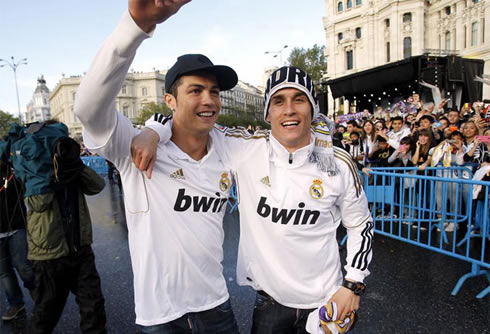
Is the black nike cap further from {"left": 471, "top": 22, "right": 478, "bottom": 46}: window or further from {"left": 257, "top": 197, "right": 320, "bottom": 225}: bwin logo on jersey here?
{"left": 471, "top": 22, "right": 478, "bottom": 46}: window

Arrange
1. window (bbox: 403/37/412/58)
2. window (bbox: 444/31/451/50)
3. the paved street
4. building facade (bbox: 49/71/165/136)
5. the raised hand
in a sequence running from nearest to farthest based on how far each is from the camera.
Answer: the raised hand, the paved street, window (bbox: 444/31/451/50), window (bbox: 403/37/412/58), building facade (bbox: 49/71/165/136)

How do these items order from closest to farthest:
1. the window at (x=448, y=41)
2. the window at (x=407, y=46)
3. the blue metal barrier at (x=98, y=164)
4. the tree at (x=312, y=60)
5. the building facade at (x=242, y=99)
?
the blue metal barrier at (x=98, y=164) < the window at (x=448, y=41) < the window at (x=407, y=46) < the tree at (x=312, y=60) < the building facade at (x=242, y=99)

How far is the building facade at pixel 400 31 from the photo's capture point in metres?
36.2

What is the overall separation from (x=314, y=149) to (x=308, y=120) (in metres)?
0.16

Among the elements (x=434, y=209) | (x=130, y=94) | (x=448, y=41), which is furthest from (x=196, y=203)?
(x=130, y=94)

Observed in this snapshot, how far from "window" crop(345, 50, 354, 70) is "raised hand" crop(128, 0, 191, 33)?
52248 millimetres

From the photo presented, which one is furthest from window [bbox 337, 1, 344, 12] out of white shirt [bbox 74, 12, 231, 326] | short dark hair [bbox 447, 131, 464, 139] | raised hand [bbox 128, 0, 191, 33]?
raised hand [bbox 128, 0, 191, 33]

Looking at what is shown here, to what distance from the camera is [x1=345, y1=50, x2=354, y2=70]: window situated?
48112 mm

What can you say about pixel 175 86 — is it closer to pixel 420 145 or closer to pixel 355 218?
pixel 355 218

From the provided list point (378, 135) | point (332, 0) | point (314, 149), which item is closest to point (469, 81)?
point (378, 135)

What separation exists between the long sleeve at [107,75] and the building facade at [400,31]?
40.9 m

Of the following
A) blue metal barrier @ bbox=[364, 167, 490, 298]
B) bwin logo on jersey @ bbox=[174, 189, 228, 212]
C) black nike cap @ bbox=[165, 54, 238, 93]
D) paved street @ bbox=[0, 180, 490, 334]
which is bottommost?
paved street @ bbox=[0, 180, 490, 334]

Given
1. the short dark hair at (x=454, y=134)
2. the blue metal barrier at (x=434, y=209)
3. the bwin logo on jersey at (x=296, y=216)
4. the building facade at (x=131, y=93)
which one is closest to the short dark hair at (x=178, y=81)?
the bwin logo on jersey at (x=296, y=216)

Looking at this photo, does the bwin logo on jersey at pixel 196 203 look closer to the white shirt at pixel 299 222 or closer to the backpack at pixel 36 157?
the white shirt at pixel 299 222
